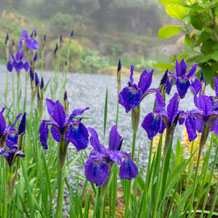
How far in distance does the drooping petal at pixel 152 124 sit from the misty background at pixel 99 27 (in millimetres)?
13021

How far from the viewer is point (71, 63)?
14.2m

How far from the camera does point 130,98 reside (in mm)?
1070

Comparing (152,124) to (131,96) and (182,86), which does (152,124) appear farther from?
(182,86)

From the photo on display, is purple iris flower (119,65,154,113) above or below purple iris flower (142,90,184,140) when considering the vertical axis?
above

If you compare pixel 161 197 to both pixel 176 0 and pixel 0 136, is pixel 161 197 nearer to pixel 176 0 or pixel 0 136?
pixel 0 136

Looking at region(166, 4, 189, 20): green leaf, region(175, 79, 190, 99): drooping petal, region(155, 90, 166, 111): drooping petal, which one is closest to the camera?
region(155, 90, 166, 111): drooping petal

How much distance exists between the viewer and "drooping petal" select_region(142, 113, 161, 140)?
1.01 meters

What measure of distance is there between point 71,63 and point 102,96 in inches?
260

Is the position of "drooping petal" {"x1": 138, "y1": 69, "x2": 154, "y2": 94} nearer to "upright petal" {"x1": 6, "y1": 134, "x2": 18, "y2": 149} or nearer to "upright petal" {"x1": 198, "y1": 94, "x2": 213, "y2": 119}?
"upright petal" {"x1": 198, "y1": 94, "x2": 213, "y2": 119}

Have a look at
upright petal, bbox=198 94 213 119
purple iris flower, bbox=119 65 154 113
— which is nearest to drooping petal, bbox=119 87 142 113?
purple iris flower, bbox=119 65 154 113

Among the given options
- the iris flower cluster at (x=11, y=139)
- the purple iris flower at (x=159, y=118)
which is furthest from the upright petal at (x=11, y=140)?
the purple iris flower at (x=159, y=118)

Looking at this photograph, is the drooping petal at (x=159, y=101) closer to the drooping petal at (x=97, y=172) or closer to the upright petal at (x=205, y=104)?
the upright petal at (x=205, y=104)

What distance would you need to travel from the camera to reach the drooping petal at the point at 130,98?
107 cm

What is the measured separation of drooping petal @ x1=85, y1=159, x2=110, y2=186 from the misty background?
43.1 feet
